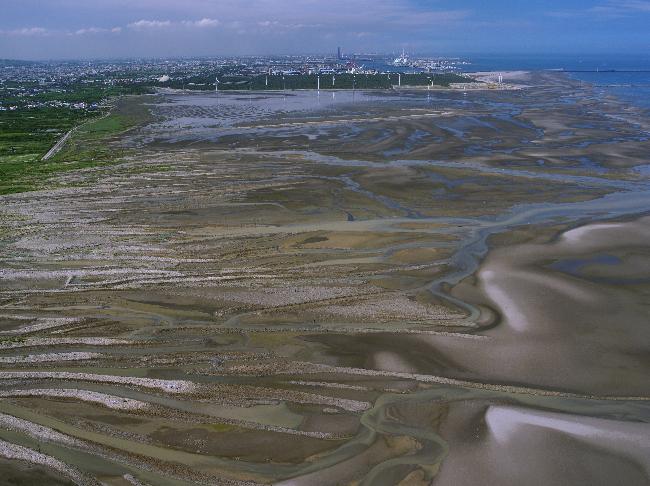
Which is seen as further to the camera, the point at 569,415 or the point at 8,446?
the point at 569,415

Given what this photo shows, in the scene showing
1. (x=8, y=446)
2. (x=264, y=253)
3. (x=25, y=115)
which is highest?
(x=25, y=115)

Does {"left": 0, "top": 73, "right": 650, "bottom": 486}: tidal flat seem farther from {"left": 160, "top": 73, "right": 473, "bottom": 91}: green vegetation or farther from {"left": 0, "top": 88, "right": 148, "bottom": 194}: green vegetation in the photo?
{"left": 160, "top": 73, "right": 473, "bottom": 91}: green vegetation

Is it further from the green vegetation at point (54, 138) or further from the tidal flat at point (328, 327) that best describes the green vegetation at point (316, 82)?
the tidal flat at point (328, 327)

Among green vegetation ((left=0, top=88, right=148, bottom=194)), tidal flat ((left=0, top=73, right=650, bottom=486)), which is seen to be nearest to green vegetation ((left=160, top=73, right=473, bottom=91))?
green vegetation ((left=0, top=88, right=148, bottom=194))

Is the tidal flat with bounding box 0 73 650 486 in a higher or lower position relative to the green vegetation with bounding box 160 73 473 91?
lower

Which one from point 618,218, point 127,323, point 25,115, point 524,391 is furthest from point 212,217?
point 25,115

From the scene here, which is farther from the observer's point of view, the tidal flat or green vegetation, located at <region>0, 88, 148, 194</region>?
green vegetation, located at <region>0, 88, 148, 194</region>

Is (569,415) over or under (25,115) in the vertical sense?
under

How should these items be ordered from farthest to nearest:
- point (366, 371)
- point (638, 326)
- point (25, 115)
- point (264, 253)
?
point (25, 115) < point (264, 253) < point (638, 326) < point (366, 371)

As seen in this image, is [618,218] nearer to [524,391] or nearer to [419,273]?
[419,273]

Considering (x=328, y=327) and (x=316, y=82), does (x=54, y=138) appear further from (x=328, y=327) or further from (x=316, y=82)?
(x=316, y=82)
